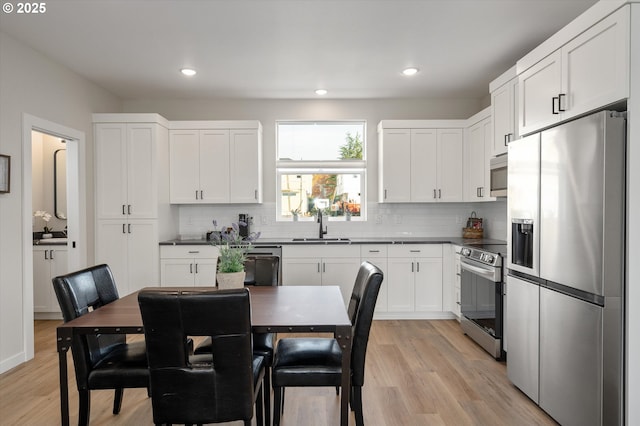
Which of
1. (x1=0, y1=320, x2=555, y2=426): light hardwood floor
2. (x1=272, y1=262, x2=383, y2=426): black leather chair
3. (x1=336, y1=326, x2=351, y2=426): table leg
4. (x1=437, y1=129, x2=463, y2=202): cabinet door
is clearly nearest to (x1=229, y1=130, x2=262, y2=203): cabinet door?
(x1=437, y1=129, x2=463, y2=202): cabinet door

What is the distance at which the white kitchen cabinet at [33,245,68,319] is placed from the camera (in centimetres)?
460

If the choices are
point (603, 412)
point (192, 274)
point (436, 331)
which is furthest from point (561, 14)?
point (192, 274)

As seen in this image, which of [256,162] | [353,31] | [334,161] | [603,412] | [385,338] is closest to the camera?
[603,412]

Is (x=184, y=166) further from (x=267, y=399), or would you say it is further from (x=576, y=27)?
(x=576, y=27)

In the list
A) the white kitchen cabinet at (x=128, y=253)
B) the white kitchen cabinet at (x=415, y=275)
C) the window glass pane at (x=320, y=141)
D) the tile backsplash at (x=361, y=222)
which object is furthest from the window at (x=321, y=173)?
the white kitchen cabinet at (x=128, y=253)

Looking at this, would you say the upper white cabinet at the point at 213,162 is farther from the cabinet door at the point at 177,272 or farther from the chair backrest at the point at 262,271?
the chair backrest at the point at 262,271

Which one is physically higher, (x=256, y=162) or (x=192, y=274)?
(x=256, y=162)

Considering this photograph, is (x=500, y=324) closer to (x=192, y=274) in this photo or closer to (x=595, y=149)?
(x=595, y=149)

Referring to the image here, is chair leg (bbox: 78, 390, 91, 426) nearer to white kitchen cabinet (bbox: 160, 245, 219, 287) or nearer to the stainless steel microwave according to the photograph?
white kitchen cabinet (bbox: 160, 245, 219, 287)

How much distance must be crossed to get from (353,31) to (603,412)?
299 cm

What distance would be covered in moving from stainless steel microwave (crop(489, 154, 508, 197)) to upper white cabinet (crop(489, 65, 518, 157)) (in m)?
0.07

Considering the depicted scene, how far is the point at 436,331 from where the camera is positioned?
4.29 meters

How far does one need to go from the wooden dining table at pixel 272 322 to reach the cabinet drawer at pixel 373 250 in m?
2.30

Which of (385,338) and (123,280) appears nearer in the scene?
(385,338)
